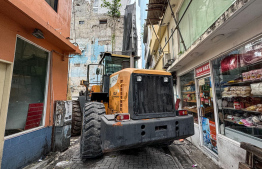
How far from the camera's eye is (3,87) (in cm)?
282

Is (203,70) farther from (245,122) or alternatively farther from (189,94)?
(245,122)

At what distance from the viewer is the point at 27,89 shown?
3.64 meters

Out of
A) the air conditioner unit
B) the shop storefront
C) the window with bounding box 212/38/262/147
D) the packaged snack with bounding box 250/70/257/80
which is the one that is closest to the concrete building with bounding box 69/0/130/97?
the air conditioner unit

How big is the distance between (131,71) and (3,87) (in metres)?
2.88

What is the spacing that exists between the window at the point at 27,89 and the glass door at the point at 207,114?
5.30 metres

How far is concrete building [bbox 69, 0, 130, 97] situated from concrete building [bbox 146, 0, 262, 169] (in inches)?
579

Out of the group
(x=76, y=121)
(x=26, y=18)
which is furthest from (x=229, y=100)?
(x=26, y=18)

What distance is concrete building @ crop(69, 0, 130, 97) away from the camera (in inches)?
695

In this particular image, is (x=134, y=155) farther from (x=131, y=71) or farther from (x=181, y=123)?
(x=131, y=71)

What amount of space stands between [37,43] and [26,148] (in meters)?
2.90

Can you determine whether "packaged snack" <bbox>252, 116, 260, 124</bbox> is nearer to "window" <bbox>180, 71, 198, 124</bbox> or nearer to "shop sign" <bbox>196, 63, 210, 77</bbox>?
"shop sign" <bbox>196, 63, 210, 77</bbox>

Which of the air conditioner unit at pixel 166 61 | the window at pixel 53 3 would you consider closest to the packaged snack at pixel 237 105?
the air conditioner unit at pixel 166 61

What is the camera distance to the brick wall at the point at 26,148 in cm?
279

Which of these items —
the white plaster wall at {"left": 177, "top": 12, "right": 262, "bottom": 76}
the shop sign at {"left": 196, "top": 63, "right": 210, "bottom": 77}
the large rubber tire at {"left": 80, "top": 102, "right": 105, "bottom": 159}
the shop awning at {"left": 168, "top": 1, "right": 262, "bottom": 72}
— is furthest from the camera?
the shop sign at {"left": 196, "top": 63, "right": 210, "bottom": 77}
